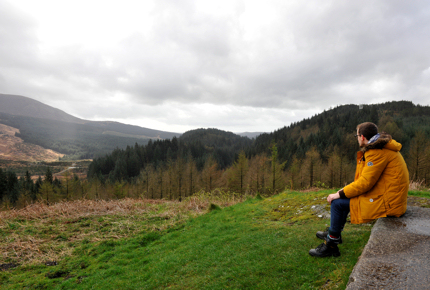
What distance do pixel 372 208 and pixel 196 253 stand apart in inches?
203

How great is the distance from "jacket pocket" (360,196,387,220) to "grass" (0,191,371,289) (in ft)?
2.59

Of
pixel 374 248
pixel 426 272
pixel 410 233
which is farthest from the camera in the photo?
pixel 410 233

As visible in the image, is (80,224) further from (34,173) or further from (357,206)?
(34,173)

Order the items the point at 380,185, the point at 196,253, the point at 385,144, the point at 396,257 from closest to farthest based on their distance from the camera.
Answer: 1. the point at 396,257
2. the point at 385,144
3. the point at 380,185
4. the point at 196,253

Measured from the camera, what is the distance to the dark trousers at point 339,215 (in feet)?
14.4

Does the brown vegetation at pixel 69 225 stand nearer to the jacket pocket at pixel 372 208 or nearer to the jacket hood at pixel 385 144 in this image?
the jacket pocket at pixel 372 208

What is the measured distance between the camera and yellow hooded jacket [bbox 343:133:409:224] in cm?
404

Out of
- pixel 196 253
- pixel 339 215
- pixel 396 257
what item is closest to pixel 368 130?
pixel 339 215

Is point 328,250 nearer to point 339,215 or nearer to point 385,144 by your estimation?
point 339,215

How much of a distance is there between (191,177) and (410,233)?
145 ft

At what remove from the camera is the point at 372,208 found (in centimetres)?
418

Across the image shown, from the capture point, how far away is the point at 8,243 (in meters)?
8.34

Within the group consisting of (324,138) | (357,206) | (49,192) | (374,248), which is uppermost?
(324,138)

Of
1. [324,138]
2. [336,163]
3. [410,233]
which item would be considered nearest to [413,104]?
[324,138]
